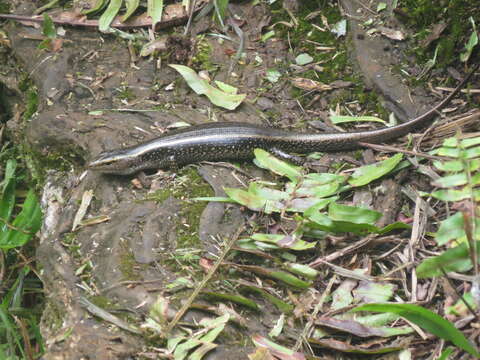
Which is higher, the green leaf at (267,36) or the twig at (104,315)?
the green leaf at (267,36)

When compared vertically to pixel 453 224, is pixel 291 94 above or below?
below

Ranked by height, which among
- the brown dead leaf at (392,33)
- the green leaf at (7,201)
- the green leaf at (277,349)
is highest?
the brown dead leaf at (392,33)

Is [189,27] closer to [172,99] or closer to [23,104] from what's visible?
[172,99]

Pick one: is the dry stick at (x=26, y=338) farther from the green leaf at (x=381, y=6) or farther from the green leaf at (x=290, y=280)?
the green leaf at (x=381, y=6)

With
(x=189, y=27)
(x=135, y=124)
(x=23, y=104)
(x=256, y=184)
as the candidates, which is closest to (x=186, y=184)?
(x=256, y=184)

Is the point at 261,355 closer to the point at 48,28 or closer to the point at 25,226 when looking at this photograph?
the point at 25,226

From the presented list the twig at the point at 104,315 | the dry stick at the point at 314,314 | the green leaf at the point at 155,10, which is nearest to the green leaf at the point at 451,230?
the dry stick at the point at 314,314
